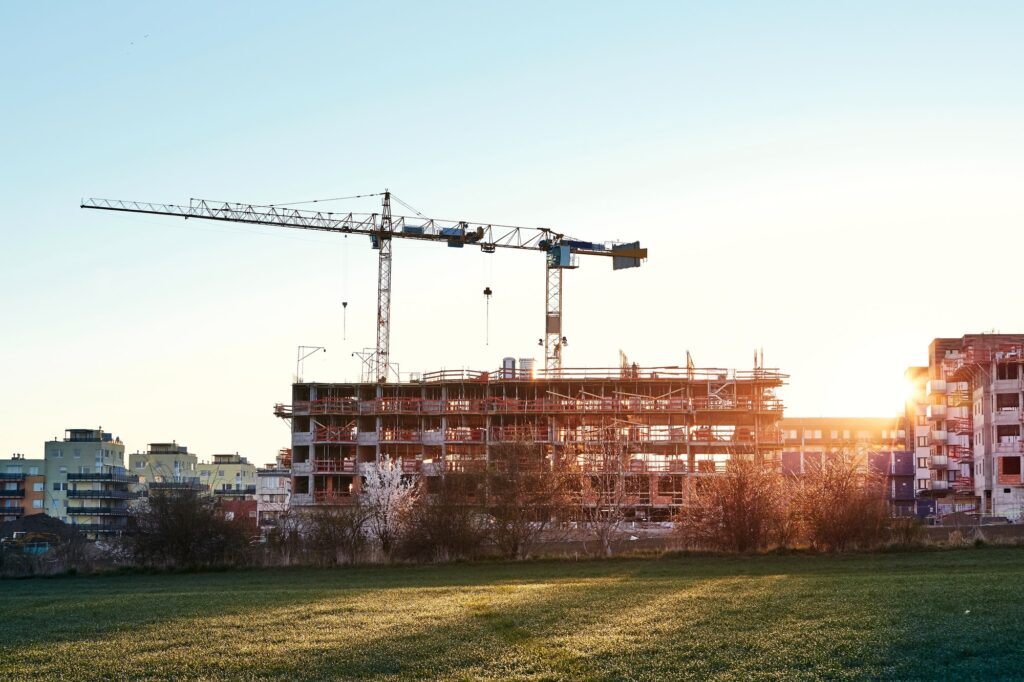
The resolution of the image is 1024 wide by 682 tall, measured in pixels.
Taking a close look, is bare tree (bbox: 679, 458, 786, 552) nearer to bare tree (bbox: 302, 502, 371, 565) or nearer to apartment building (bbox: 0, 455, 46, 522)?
bare tree (bbox: 302, 502, 371, 565)

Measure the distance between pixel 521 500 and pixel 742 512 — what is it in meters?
9.71

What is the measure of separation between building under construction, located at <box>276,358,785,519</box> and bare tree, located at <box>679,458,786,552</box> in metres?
39.0

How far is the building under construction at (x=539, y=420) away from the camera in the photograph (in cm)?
9625

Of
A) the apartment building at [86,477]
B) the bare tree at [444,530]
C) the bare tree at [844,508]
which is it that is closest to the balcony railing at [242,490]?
the apartment building at [86,477]

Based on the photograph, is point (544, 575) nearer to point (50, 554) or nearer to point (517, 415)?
point (50, 554)

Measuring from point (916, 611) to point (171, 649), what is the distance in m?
14.4

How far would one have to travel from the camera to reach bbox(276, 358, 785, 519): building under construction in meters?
96.2

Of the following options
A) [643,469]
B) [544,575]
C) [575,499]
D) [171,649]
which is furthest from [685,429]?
[171,649]

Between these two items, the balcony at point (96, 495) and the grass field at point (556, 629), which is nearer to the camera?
the grass field at point (556, 629)

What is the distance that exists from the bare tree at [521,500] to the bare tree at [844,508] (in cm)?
1114

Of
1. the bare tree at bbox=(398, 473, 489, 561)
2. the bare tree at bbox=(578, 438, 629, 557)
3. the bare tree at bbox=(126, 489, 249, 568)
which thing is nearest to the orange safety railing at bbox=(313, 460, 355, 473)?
the bare tree at bbox=(578, 438, 629, 557)

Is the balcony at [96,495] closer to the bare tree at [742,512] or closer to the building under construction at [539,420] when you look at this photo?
the building under construction at [539,420]

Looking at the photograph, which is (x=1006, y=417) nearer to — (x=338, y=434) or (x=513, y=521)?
(x=338, y=434)

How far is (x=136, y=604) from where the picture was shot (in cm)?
3198
